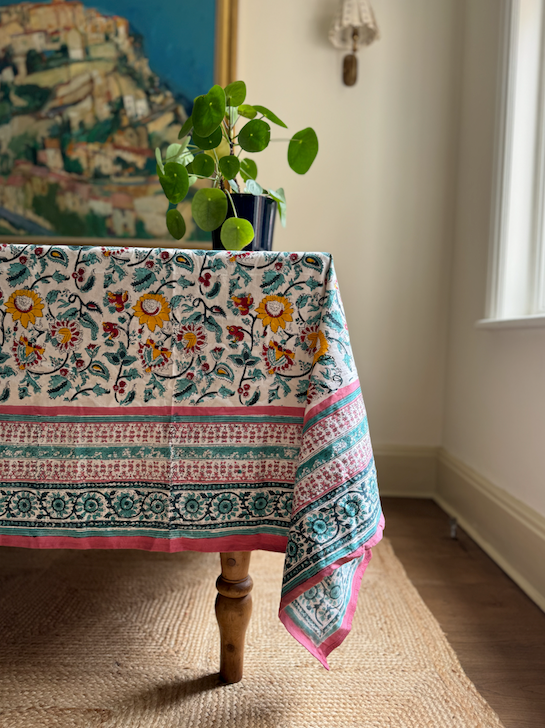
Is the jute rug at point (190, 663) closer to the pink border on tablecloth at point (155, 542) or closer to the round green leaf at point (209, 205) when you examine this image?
the pink border on tablecloth at point (155, 542)

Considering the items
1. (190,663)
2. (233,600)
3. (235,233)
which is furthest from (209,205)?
(190,663)

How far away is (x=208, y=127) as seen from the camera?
91 cm

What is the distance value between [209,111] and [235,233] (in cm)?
22

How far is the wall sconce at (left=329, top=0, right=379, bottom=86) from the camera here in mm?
1949

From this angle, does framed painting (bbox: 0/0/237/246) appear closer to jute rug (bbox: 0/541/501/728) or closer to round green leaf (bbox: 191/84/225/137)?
round green leaf (bbox: 191/84/225/137)

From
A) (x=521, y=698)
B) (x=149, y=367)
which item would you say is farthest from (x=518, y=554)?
(x=149, y=367)

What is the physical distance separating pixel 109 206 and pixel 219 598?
5.40 ft

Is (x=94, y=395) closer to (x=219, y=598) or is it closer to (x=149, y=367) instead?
(x=149, y=367)

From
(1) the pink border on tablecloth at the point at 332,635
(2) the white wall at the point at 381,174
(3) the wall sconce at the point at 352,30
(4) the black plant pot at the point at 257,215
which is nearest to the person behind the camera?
(1) the pink border on tablecloth at the point at 332,635

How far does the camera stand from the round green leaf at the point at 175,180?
36.1 inches

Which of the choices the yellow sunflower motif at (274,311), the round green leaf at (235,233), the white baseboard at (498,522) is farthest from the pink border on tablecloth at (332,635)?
the white baseboard at (498,522)

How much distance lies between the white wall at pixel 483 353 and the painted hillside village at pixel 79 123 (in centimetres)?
108

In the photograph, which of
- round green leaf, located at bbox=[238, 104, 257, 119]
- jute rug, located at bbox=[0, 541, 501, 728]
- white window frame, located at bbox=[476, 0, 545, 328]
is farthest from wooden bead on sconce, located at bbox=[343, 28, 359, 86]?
jute rug, located at bbox=[0, 541, 501, 728]

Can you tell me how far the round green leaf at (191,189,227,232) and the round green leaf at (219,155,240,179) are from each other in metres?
0.06
